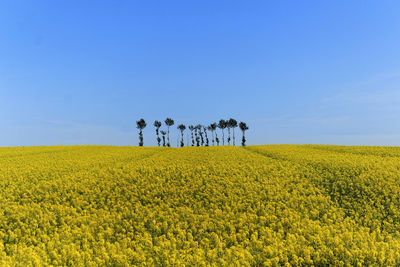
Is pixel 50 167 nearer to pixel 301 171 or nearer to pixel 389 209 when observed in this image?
pixel 301 171

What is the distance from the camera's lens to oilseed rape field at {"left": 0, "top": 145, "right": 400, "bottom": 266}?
11016 millimetres

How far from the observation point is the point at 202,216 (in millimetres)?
14977

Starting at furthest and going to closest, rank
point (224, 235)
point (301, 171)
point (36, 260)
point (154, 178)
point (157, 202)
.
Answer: point (301, 171) → point (154, 178) → point (157, 202) → point (224, 235) → point (36, 260)

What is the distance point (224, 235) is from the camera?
13188 mm

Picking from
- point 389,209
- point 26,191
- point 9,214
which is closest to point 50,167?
point 26,191

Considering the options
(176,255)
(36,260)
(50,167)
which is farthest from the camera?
(50,167)

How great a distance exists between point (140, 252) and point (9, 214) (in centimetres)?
1010

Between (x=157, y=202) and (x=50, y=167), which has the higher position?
A: (x=50, y=167)

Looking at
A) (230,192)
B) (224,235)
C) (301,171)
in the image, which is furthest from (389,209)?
(224,235)

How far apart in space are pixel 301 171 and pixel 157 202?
46.0ft

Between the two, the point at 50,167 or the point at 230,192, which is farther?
the point at 50,167

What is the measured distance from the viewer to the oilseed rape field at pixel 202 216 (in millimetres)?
11016

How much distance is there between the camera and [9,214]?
16.0 metres

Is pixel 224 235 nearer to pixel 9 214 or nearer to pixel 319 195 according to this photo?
pixel 319 195
